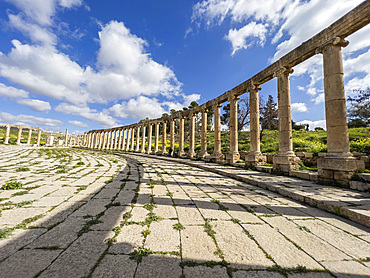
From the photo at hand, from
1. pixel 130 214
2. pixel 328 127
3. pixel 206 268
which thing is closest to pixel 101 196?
pixel 130 214

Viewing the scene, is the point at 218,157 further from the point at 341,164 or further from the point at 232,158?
the point at 341,164

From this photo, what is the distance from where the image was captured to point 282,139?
8.16 m

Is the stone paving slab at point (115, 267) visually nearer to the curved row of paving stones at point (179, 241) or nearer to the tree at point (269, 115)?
the curved row of paving stones at point (179, 241)

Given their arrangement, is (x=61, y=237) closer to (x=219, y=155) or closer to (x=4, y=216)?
(x=4, y=216)

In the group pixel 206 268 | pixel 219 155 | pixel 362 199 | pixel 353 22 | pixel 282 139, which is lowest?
pixel 206 268

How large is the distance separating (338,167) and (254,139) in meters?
4.72

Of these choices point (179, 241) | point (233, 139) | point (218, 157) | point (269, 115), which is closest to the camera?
point (179, 241)

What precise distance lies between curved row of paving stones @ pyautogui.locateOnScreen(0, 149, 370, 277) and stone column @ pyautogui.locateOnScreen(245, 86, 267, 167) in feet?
19.9

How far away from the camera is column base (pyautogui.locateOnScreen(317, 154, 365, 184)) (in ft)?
17.5

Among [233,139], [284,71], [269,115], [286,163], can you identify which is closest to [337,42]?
[284,71]

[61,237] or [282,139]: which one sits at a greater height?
[282,139]

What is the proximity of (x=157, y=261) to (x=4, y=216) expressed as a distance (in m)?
2.79

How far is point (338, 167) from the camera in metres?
5.50

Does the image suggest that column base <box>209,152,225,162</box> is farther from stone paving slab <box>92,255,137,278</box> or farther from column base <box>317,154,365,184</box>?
stone paving slab <box>92,255,137,278</box>
